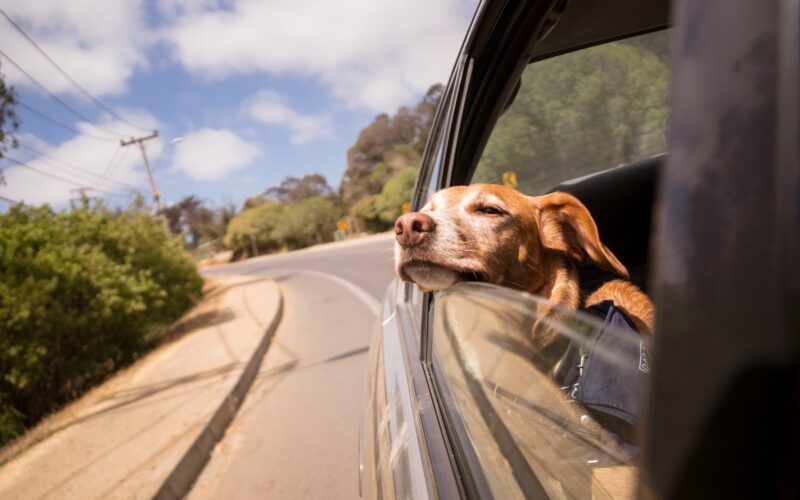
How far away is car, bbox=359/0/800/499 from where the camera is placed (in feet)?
1.00

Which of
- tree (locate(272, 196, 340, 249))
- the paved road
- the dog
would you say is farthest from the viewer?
tree (locate(272, 196, 340, 249))

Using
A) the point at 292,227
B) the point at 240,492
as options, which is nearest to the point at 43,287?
the point at 240,492

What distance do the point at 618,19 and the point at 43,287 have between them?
788 cm

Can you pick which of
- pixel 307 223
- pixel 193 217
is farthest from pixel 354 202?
pixel 193 217

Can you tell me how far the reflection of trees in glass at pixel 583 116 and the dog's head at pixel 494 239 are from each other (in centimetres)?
64

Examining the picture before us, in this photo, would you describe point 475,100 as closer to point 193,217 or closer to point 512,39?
point 512,39

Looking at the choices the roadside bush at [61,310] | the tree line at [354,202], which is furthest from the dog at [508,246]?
the tree line at [354,202]

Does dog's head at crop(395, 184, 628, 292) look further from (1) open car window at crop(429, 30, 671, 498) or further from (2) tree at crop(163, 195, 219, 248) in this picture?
(2) tree at crop(163, 195, 219, 248)

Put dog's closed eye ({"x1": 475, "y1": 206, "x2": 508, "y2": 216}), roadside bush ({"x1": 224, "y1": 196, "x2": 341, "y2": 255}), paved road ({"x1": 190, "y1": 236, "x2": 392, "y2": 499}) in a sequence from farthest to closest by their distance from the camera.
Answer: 1. roadside bush ({"x1": 224, "y1": 196, "x2": 341, "y2": 255})
2. paved road ({"x1": 190, "y1": 236, "x2": 392, "y2": 499})
3. dog's closed eye ({"x1": 475, "y1": 206, "x2": 508, "y2": 216})

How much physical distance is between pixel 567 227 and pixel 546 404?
4.05 feet

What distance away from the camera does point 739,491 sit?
32 centimetres

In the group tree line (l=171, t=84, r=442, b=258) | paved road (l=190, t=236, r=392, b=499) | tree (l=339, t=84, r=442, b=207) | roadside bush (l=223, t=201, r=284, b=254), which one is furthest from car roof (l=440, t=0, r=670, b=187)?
roadside bush (l=223, t=201, r=284, b=254)

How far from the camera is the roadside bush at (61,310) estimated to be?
5926 mm

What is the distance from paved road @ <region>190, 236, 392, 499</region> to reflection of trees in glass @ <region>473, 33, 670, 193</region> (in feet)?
3.96
